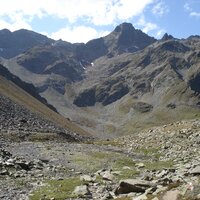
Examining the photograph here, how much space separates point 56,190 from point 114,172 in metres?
11.4

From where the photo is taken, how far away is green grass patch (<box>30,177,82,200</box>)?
32556 millimetres

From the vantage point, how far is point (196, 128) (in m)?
80.9

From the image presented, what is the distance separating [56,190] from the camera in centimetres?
3528

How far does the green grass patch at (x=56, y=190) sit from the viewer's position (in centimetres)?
3256

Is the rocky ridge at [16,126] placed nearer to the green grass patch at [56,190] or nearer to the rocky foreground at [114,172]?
the rocky foreground at [114,172]

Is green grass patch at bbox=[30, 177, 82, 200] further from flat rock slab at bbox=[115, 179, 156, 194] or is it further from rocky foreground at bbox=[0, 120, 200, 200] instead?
flat rock slab at bbox=[115, 179, 156, 194]

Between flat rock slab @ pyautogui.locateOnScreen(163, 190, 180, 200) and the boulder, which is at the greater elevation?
flat rock slab @ pyautogui.locateOnScreen(163, 190, 180, 200)

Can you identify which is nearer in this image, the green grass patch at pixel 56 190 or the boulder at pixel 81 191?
the green grass patch at pixel 56 190

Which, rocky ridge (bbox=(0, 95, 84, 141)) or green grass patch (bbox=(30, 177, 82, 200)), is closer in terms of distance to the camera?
green grass patch (bbox=(30, 177, 82, 200))

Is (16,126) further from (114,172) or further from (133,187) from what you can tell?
(133,187)

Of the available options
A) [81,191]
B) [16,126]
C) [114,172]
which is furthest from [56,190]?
[16,126]

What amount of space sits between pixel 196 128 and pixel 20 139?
35.1m

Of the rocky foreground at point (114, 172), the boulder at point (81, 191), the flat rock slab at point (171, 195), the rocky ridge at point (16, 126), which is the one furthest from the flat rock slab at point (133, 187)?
the rocky ridge at point (16, 126)

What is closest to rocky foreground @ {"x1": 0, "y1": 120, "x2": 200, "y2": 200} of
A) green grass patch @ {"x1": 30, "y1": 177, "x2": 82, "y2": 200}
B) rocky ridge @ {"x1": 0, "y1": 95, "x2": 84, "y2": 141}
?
green grass patch @ {"x1": 30, "y1": 177, "x2": 82, "y2": 200}
